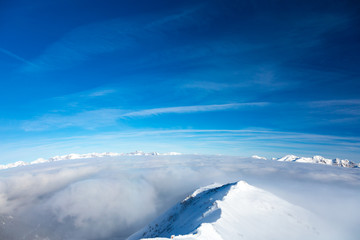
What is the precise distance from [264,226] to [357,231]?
21490mm

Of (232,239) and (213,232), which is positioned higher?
(213,232)

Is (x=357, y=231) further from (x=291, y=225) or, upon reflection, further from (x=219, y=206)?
(x=219, y=206)

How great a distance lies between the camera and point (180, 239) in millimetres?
12680

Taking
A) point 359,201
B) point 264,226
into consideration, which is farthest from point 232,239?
point 359,201

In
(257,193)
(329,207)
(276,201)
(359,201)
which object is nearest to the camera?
(276,201)

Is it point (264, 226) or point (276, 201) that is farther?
point (276, 201)

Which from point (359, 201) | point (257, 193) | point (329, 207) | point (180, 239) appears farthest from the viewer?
point (359, 201)

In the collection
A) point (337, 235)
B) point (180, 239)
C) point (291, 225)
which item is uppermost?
point (180, 239)

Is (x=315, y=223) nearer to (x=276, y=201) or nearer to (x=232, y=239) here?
(x=276, y=201)

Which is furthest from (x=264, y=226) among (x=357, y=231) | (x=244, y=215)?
(x=357, y=231)

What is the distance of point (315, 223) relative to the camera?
29.0 metres

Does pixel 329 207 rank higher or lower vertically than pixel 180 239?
lower

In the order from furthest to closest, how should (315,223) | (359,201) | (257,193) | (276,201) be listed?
1. (359,201)
2. (257,193)
3. (276,201)
4. (315,223)

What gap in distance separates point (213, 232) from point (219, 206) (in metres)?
11.6
